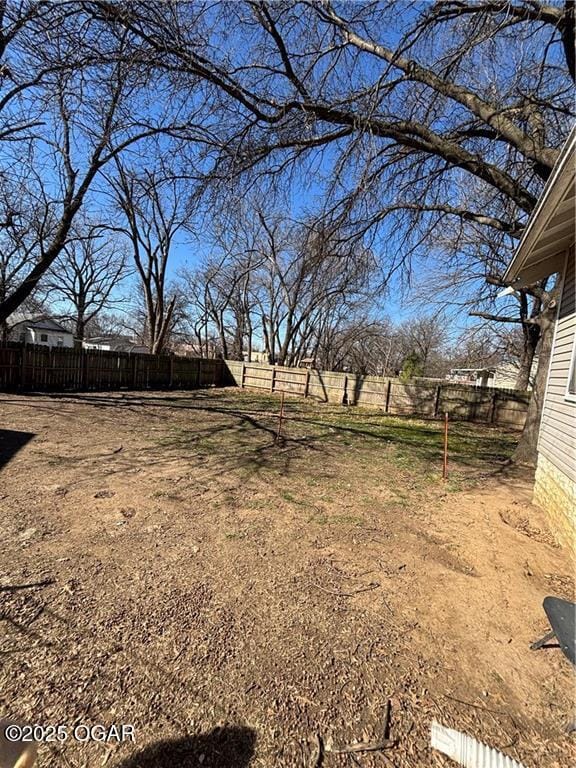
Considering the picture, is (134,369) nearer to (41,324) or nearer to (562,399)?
(562,399)

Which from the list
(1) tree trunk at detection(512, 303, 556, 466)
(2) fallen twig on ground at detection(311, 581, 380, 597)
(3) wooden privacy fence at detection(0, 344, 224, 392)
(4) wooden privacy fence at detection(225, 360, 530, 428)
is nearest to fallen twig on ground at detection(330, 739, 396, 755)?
(2) fallen twig on ground at detection(311, 581, 380, 597)

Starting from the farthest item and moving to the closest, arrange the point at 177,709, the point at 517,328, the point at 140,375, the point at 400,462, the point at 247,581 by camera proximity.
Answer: the point at 517,328
the point at 140,375
the point at 400,462
the point at 247,581
the point at 177,709

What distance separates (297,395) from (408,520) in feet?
40.4

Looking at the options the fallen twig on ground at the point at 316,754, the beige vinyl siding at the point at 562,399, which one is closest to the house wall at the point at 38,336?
the beige vinyl siding at the point at 562,399

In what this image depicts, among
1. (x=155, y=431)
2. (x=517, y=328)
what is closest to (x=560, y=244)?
(x=155, y=431)

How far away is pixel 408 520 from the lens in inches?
151

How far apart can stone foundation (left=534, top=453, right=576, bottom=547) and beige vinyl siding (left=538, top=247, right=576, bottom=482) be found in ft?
0.31

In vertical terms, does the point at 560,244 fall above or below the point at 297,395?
above

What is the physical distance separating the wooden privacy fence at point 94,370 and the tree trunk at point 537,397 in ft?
43.9

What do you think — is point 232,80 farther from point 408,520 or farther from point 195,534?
point 408,520

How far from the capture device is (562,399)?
3760mm

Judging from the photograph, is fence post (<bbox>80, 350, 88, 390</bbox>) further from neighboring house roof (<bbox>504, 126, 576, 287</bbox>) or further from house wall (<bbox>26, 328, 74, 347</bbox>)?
house wall (<bbox>26, 328, 74, 347</bbox>)

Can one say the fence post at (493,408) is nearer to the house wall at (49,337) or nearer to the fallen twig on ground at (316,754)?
the fallen twig on ground at (316,754)

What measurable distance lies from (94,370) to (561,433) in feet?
46.0
